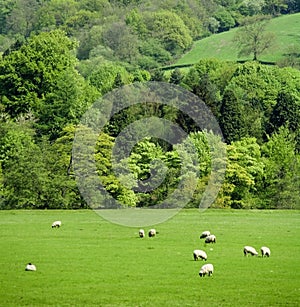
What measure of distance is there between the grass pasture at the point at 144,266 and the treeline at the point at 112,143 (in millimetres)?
23972

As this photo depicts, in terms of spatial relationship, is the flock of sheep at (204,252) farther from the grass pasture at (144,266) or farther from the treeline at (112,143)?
the treeline at (112,143)

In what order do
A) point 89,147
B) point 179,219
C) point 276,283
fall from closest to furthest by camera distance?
point 276,283 → point 179,219 → point 89,147

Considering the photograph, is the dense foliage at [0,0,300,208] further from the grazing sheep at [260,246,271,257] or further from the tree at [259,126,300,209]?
the grazing sheep at [260,246,271,257]

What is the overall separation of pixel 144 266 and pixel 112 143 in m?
51.4

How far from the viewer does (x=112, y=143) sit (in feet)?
269

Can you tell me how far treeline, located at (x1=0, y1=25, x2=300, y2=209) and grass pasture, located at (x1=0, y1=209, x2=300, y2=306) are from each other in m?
24.0

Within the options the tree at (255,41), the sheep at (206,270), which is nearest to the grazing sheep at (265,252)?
the sheep at (206,270)

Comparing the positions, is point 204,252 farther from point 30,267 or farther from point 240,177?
point 240,177

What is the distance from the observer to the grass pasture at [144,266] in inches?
982

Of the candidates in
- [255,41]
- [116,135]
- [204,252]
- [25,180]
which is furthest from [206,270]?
[255,41]

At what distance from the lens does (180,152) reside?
280ft

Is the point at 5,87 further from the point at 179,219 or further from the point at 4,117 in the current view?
the point at 179,219

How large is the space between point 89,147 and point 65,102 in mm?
23570

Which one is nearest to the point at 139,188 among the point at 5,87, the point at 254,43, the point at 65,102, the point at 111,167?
the point at 111,167
